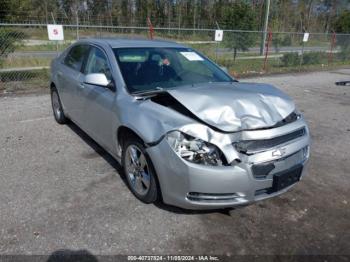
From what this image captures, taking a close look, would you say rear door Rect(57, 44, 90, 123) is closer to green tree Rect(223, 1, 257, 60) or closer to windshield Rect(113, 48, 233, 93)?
windshield Rect(113, 48, 233, 93)

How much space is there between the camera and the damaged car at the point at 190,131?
8.46 ft

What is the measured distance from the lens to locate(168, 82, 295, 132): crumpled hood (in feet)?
8.80

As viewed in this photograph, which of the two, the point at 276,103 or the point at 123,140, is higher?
the point at 276,103

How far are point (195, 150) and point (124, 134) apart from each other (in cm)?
100

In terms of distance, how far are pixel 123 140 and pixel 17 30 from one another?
7567mm

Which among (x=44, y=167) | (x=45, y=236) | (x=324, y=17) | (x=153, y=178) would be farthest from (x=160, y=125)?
(x=324, y=17)

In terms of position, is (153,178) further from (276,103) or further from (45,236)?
(276,103)

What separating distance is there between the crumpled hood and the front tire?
625mm

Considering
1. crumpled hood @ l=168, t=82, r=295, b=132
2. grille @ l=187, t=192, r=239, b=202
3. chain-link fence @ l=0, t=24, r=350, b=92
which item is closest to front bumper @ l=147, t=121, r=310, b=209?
grille @ l=187, t=192, r=239, b=202

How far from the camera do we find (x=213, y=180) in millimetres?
2545

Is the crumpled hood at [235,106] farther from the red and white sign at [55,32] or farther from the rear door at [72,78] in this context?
the red and white sign at [55,32]

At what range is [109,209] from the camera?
10.3 feet

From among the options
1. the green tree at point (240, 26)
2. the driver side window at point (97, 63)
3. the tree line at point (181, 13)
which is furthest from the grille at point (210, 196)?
the green tree at point (240, 26)

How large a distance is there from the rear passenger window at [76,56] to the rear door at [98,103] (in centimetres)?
25
